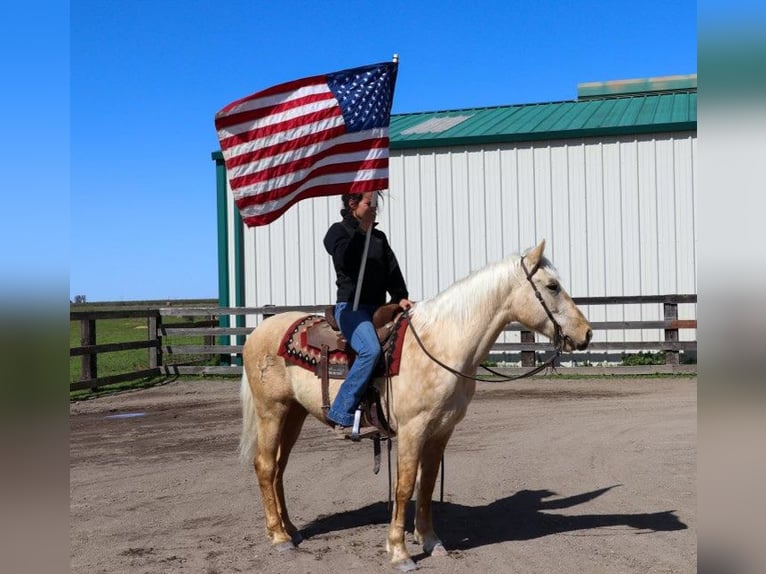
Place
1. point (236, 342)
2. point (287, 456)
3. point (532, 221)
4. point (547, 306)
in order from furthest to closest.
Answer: point (236, 342) < point (532, 221) < point (287, 456) < point (547, 306)

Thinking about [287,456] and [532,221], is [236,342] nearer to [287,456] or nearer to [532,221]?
[532,221]

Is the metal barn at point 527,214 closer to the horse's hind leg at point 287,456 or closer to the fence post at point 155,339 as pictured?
the fence post at point 155,339

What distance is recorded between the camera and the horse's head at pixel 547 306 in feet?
17.2

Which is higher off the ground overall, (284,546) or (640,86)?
(640,86)

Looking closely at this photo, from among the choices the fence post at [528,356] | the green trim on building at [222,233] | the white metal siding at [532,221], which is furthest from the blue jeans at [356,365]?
the green trim on building at [222,233]

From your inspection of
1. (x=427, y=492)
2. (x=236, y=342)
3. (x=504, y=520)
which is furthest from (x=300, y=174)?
(x=236, y=342)

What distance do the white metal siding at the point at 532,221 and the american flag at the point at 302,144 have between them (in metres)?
11.1

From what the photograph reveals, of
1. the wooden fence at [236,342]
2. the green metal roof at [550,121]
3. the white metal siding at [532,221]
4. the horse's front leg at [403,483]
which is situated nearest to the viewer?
the horse's front leg at [403,483]

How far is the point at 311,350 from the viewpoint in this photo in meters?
5.81

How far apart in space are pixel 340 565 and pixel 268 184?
112 inches

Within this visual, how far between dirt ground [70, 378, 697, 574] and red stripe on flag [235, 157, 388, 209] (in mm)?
2642

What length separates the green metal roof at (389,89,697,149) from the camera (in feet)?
56.0

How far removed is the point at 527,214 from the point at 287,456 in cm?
1222

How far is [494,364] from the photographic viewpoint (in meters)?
16.5
